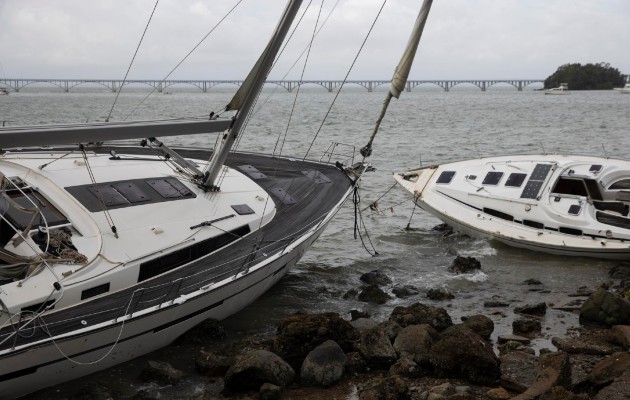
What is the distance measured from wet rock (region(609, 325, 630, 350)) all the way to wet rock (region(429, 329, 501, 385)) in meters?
3.13

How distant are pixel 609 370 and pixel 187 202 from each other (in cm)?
1015

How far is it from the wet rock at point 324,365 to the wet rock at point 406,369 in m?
0.92

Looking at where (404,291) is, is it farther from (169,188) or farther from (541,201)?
(541,201)

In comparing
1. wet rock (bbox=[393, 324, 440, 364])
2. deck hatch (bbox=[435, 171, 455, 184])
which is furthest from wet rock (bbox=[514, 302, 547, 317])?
deck hatch (bbox=[435, 171, 455, 184])

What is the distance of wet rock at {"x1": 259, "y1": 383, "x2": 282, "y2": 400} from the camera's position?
1245 cm

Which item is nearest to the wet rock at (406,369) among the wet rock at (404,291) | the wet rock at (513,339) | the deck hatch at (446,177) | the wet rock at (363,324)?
the wet rock at (363,324)

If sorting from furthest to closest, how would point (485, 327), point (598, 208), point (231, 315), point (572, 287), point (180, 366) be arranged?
1. point (598, 208)
2. point (572, 287)
3. point (231, 315)
4. point (485, 327)
5. point (180, 366)

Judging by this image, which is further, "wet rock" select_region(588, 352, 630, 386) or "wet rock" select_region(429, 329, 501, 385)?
"wet rock" select_region(429, 329, 501, 385)

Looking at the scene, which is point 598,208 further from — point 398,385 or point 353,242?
point 398,385

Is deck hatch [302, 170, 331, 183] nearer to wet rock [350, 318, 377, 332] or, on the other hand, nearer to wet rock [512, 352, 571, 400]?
wet rock [350, 318, 377, 332]

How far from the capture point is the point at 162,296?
14352mm

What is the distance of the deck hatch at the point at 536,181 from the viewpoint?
2384cm

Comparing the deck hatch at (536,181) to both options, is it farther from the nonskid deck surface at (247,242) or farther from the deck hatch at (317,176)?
the deck hatch at (317,176)

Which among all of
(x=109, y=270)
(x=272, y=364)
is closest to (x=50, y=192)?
(x=109, y=270)
